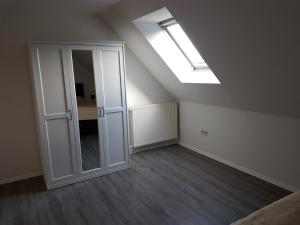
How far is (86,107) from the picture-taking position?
10.3ft

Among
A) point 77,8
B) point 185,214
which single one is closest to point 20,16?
point 77,8

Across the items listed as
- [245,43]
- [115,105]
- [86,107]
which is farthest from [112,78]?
Result: [245,43]

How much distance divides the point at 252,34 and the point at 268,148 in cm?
156

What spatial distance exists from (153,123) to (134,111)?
17.4 inches

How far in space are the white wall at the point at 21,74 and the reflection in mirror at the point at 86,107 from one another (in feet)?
1.72

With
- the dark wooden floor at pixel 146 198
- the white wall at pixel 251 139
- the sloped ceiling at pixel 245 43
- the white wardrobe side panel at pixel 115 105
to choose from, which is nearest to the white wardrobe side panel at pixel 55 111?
the dark wooden floor at pixel 146 198

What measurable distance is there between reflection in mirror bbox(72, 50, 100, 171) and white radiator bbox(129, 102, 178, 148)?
0.89 metres

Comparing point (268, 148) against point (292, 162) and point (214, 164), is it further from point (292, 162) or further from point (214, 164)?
point (214, 164)

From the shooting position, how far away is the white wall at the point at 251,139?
2.76m

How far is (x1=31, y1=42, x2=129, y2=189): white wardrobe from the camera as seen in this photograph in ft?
9.31

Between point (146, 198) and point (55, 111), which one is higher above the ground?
point (55, 111)

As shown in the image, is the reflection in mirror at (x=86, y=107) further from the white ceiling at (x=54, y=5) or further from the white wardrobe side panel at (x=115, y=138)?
the white ceiling at (x=54, y=5)

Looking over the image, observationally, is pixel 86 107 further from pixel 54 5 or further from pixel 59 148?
pixel 54 5

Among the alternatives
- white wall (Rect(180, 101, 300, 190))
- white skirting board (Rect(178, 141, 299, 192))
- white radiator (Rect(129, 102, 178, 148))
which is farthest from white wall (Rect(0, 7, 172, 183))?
white skirting board (Rect(178, 141, 299, 192))
